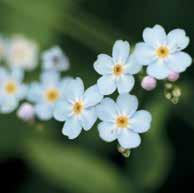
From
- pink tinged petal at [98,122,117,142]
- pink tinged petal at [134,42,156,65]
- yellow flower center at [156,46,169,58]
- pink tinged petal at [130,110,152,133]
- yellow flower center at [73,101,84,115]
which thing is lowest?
pink tinged petal at [98,122,117,142]

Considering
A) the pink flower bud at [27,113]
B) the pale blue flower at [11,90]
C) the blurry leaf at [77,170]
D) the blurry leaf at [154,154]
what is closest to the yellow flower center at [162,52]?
the pink flower bud at [27,113]

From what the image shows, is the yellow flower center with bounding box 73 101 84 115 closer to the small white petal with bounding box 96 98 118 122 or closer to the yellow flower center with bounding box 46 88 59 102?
the small white petal with bounding box 96 98 118 122

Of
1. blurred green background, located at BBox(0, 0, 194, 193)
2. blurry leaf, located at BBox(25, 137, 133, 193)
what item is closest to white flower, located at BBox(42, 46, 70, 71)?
blurred green background, located at BBox(0, 0, 194, 193)

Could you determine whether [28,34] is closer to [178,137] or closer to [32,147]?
[32,147]

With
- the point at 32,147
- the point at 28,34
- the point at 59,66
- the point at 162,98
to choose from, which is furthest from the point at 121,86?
the point at 28,34

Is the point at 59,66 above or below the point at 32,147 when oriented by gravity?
above

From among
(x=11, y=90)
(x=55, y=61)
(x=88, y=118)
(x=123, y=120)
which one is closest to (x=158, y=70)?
(x=123, y=120)

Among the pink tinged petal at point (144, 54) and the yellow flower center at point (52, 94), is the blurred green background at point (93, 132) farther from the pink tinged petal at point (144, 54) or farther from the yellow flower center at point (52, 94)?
the pink tinged petal at point (144, 54)
